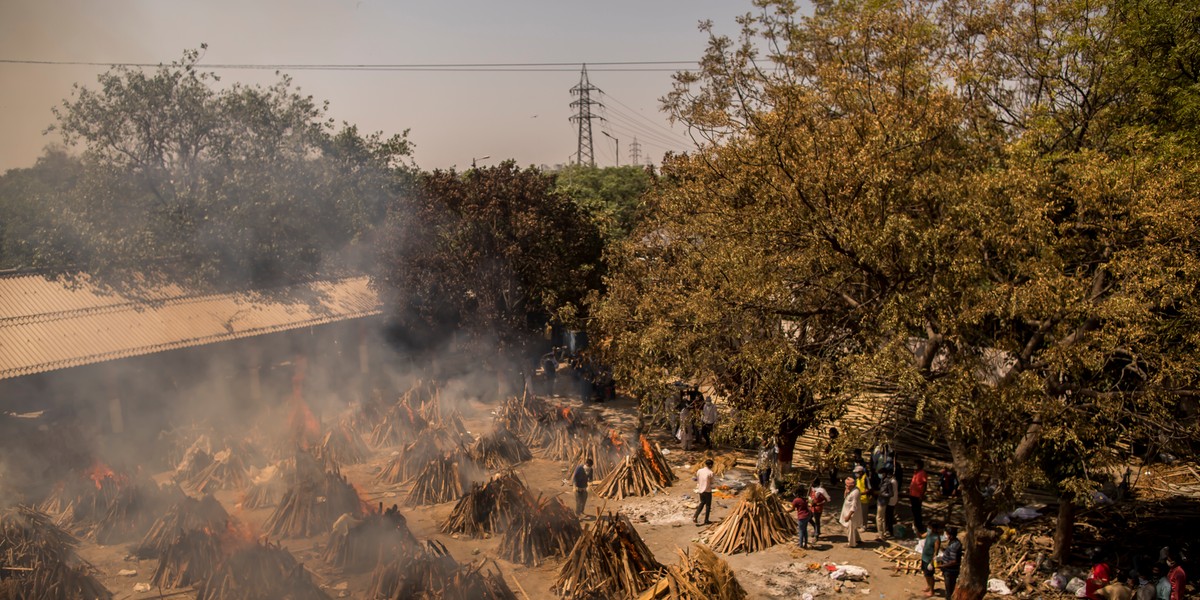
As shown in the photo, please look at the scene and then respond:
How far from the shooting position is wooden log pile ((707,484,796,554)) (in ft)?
40.8

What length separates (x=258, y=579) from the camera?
1020 centimetres

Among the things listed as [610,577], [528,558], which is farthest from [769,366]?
[528,558]

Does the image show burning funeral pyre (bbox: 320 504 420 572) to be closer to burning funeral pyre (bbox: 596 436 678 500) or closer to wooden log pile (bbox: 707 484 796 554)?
burning funeral pyre (bbox: 596 436 678 500)

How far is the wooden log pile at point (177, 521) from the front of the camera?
12148 millimetres

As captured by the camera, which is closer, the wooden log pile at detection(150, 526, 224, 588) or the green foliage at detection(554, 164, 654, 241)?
the wooden log pile at detection(150, 526, 224, 588)

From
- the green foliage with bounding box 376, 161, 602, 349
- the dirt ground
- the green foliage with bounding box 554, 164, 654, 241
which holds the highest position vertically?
the green foliage with bounding box 554, 164, 654, 241

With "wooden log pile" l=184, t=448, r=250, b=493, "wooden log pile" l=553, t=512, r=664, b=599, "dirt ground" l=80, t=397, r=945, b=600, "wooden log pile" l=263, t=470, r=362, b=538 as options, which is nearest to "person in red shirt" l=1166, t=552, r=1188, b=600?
"dirt ground" l=80, t=397, r=945, b=600

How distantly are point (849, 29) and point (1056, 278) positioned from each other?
20.1 feet

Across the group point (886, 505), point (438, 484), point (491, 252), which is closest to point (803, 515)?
point (886, 505)

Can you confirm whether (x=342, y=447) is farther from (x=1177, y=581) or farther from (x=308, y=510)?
(x=1177, y=581)

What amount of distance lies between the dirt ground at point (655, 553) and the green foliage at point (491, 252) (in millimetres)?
6576

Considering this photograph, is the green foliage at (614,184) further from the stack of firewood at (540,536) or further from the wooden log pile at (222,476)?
the stack of firewood at (540,536)

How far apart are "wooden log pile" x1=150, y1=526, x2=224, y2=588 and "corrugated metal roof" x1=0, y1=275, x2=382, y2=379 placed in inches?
300

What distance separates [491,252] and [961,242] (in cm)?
1462
